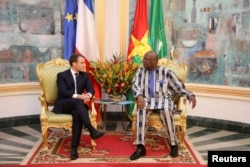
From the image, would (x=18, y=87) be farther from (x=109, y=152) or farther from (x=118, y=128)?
(x=109, y=152)

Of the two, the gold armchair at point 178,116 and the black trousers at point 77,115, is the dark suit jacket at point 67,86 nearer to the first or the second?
the black trousers at point 77,115

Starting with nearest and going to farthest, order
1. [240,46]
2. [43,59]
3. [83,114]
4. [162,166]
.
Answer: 1. [162,166]
2. [83,114]
3. [240,46]
4. [43,59]

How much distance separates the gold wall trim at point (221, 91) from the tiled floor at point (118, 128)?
0.62 m

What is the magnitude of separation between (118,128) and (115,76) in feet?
3.51

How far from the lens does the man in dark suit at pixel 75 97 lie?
14.1 feet

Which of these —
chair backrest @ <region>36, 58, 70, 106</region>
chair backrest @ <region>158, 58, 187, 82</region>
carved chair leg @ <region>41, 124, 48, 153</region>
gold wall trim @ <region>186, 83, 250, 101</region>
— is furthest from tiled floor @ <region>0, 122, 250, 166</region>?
chair backrest @ <region>158, 58, 187, 82</region>

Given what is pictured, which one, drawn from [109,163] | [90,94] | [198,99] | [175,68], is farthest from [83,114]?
[198,99]

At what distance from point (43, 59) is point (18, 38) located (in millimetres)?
563

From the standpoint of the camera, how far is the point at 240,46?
18.1ft

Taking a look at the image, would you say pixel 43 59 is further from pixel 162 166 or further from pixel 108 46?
pixel 162 166

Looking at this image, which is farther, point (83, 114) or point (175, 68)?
point (175, 68)

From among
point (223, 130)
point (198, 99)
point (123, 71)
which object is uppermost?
point (123, 71)

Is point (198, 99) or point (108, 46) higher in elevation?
point (108, 46)

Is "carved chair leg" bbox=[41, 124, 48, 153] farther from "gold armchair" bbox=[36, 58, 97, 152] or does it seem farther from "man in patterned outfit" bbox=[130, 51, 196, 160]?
"man in patterned outfit" bbox=[130, 51, 196, 160]
